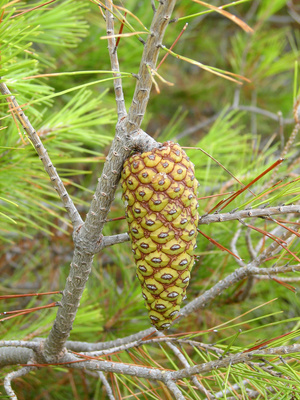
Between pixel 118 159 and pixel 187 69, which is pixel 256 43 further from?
pixel 118 159

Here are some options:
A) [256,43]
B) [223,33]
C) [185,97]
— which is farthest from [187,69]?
[256,43]

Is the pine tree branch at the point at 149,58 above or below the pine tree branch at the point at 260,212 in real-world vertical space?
above

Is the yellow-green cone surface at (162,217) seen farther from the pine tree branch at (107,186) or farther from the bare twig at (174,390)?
the bare twig at (174,390)

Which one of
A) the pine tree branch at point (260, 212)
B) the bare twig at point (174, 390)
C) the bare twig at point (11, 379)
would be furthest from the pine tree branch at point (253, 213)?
the bare twig at point (11, 379)

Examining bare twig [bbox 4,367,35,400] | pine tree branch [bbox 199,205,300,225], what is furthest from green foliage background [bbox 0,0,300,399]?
bare twig [bbox 4,367,35,400]

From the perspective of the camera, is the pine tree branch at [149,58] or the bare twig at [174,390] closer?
the pine tree branch at [149,58]

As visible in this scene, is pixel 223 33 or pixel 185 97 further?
pixel 223 33
